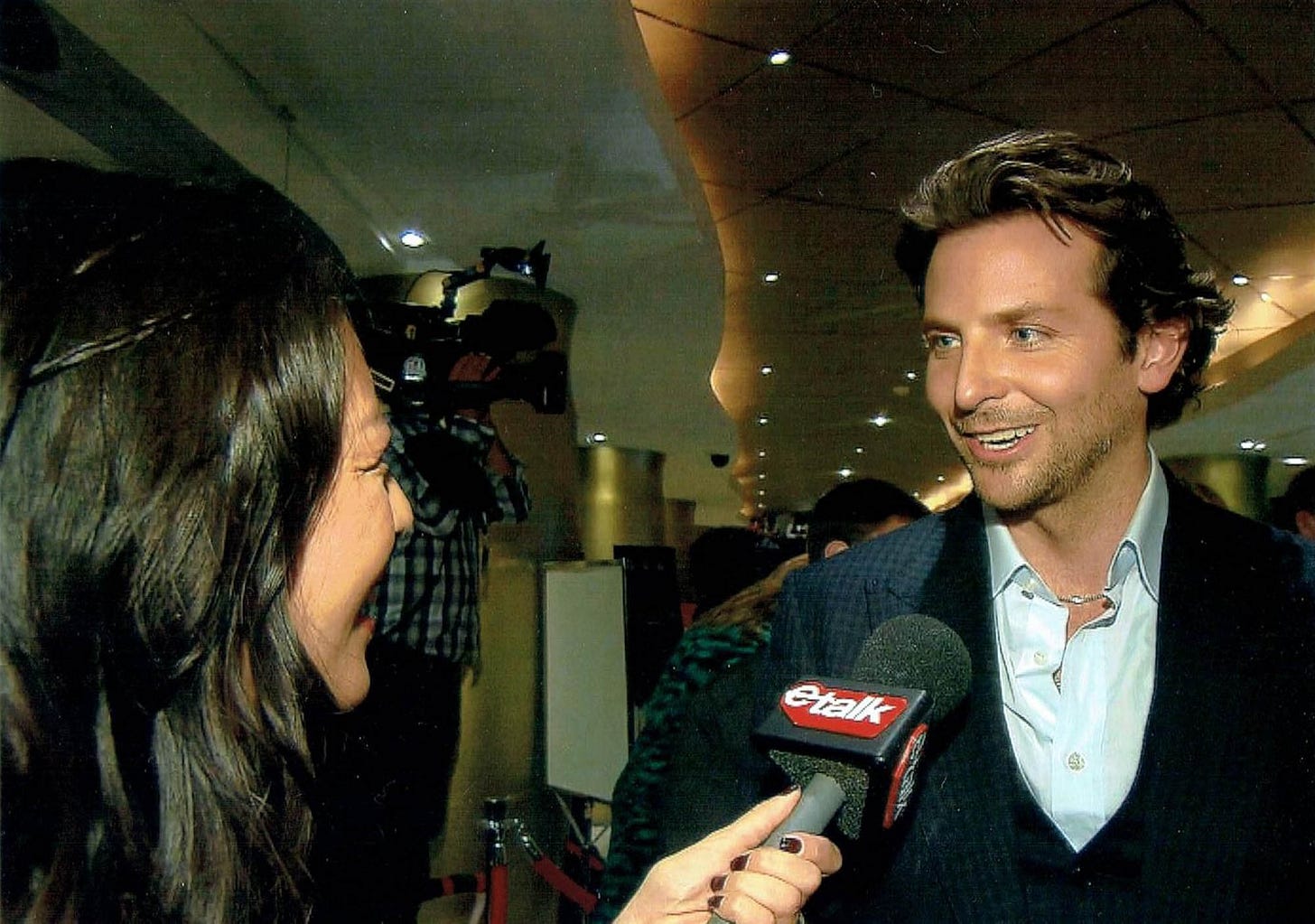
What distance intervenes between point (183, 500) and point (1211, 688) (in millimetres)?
897

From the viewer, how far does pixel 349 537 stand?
72cm

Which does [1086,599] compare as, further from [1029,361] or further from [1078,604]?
[1029,361]

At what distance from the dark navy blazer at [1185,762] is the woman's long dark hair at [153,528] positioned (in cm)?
58

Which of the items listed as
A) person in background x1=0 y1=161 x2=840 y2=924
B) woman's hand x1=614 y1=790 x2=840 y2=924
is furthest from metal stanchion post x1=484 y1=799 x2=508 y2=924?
woman's hand x1=614 y1=790 x2=840 y2=924

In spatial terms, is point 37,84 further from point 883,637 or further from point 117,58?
point 883,637

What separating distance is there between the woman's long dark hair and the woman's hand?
30 centimetres

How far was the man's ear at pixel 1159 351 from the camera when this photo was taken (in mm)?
989

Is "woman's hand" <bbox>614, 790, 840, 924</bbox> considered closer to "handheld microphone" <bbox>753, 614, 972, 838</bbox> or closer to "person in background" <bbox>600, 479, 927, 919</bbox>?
"handheld microphone" <bbox>753, 614, 972, 838</bbox>

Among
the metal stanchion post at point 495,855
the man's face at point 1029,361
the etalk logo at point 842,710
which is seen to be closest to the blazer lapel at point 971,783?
the man's face at point 1029,361

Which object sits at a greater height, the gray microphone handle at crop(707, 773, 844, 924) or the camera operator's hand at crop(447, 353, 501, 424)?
the camera operator's hand at crop(447, 353, 501, 424)

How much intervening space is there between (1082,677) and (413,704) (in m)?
0.97

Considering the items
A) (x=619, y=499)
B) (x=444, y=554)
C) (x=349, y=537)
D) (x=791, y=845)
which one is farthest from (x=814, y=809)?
(x=444, y=554)

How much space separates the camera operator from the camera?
1.37 meters

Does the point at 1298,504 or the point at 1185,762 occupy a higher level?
the point at 1298,504
